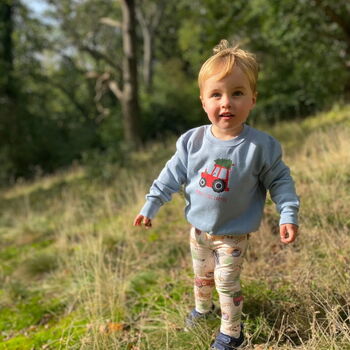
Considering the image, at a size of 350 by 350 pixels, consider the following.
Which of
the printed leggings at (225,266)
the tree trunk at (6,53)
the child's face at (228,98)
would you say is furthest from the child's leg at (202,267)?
the tree trunk at (6,53)

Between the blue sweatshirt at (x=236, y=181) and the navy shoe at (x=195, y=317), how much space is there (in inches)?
27.9

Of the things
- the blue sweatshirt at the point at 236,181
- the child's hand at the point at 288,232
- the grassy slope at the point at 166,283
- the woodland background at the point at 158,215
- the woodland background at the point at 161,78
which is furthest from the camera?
the woodland background at the point at 161,78

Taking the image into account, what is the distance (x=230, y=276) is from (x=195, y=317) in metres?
0.53

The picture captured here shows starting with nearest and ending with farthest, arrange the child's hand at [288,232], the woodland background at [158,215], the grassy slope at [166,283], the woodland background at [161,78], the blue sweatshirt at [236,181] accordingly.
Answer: the child's hand at [288,232] < the blue sweatshirt at [236,181] < the grassy slope at [166,283] < the woodland background at [158,215] < the woodland background at [161,78]

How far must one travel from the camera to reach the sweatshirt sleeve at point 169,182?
2.24m

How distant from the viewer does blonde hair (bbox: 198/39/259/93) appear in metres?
1.93

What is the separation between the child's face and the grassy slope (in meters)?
1.10

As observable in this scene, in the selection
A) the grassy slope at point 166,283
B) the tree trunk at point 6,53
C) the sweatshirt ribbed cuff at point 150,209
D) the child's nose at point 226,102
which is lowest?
the grassy slope at point 166,283

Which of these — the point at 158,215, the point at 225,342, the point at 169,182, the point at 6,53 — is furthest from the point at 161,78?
the point at 225,342

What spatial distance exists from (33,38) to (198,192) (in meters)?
17.3

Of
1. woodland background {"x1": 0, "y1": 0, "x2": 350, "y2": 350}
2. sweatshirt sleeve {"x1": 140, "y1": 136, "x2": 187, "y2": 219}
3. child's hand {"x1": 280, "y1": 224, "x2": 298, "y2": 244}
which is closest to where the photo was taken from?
child's hand {"x1": 280, "y1": 224, "x2": 298, "y2": 244}

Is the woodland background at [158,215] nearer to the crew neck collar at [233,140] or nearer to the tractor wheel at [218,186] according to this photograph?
the tractor wheel at [218,186]

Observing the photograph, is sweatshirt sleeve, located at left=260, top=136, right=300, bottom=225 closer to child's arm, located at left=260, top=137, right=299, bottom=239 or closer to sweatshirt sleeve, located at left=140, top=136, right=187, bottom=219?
child's arm, located at left=260, top=137, right=299, bottom=239

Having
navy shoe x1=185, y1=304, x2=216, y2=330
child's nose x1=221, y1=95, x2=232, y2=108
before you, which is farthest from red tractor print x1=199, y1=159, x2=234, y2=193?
navy shoe x1=185, y1=304, x2=216, y2=330
